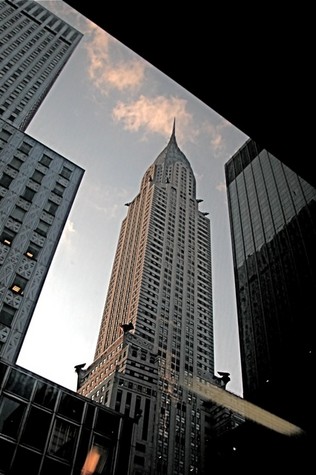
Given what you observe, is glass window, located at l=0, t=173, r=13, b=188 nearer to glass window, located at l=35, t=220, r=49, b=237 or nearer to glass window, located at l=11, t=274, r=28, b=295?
glass window, located at l=35, t=220, r=49, b=237

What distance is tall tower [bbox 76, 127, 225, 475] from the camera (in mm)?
108375

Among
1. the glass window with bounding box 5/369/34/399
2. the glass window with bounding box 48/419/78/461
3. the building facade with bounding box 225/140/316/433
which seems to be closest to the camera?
the glass window with bounding box 48/419/78/461

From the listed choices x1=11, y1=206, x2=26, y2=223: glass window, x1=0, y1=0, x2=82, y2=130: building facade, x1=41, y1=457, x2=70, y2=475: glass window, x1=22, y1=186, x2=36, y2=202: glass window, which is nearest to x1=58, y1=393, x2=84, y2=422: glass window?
x1=41, y1=457, x2=70, y2=475: glass window

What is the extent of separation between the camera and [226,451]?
89.9 metres

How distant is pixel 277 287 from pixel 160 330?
176 ft

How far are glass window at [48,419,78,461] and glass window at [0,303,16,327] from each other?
6.60 meters

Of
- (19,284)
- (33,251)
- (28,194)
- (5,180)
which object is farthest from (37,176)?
(19,284)

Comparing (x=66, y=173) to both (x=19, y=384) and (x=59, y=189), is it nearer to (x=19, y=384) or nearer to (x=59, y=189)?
(x=59, y=189)

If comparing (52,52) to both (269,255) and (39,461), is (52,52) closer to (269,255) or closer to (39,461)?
(269,255)

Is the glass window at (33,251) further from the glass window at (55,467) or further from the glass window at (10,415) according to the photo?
the glass window at (55,467)

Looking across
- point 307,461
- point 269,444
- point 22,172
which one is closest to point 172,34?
point 22,172

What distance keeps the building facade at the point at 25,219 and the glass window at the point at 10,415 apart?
2.63 meters

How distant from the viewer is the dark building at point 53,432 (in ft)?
68.5

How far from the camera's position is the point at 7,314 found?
86.4ft
